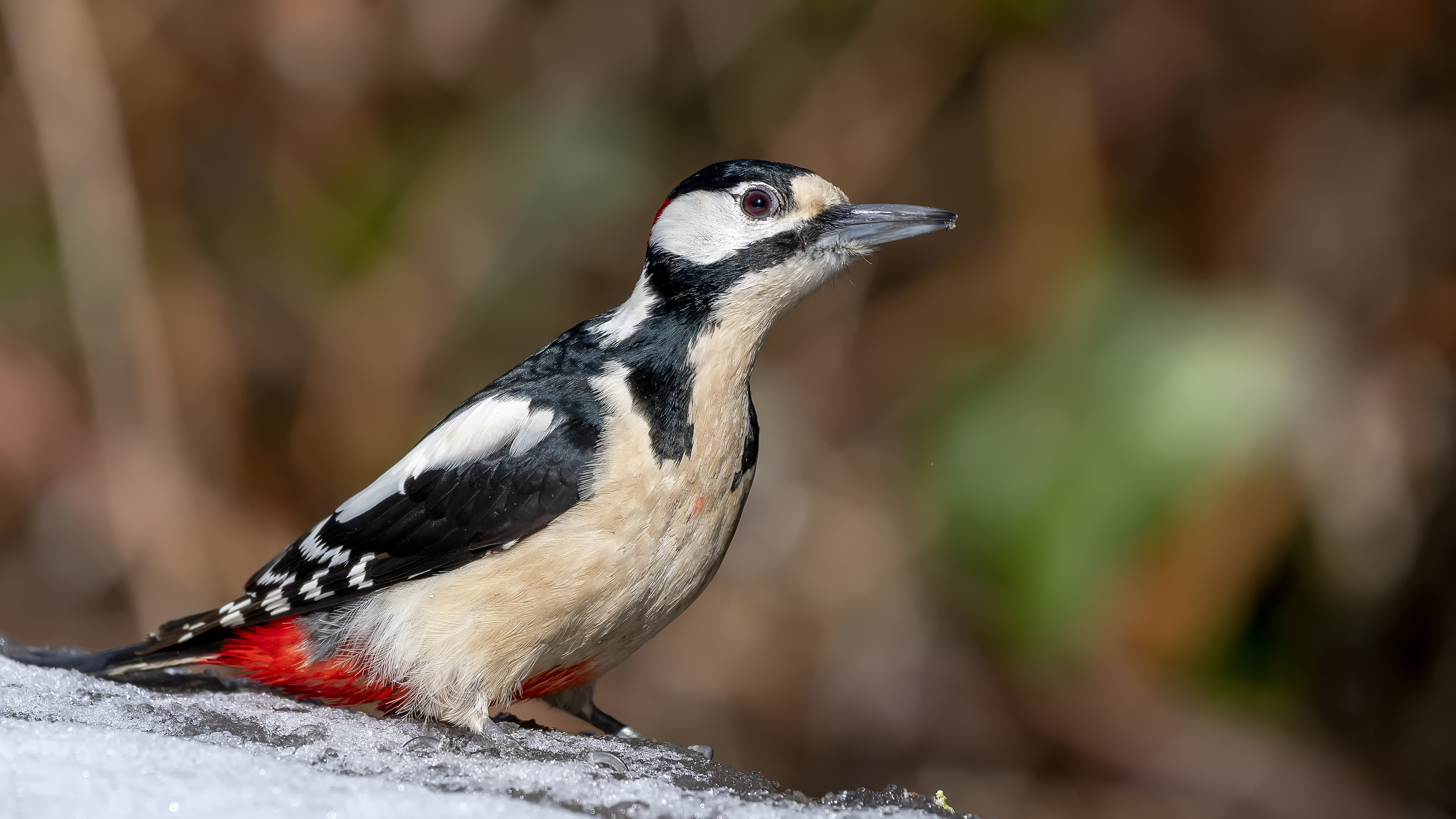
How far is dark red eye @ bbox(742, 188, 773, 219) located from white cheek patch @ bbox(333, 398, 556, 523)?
1.79 feet

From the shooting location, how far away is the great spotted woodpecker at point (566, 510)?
2184mm

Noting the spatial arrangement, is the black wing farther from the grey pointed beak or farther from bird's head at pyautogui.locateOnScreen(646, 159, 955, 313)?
the grey pointed beak

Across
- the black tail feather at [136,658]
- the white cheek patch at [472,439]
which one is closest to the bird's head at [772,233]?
the white cheek patch at [472,439]

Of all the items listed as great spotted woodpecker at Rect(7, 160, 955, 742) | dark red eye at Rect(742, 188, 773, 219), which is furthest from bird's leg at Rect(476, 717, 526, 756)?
dark red eye at Rect(742, 188, 773, 219)

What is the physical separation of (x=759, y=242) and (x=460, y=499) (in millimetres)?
728

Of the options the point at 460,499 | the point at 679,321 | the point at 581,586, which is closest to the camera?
the point at 581,586

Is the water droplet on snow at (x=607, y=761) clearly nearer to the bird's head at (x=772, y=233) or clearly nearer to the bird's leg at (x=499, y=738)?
the bird's leg at (x=499, y=738)

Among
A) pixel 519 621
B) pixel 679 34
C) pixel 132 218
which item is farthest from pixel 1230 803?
pixel 132 218

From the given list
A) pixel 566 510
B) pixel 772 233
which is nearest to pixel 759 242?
pixel 772 233

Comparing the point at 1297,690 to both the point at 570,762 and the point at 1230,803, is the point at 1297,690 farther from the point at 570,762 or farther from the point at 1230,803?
the point at 570,762

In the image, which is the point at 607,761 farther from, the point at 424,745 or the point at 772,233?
the point at 772,233

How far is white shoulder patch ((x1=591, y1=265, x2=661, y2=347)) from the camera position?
245 cm

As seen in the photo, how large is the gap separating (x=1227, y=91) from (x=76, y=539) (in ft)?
15.2

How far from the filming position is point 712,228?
8.06 ft
